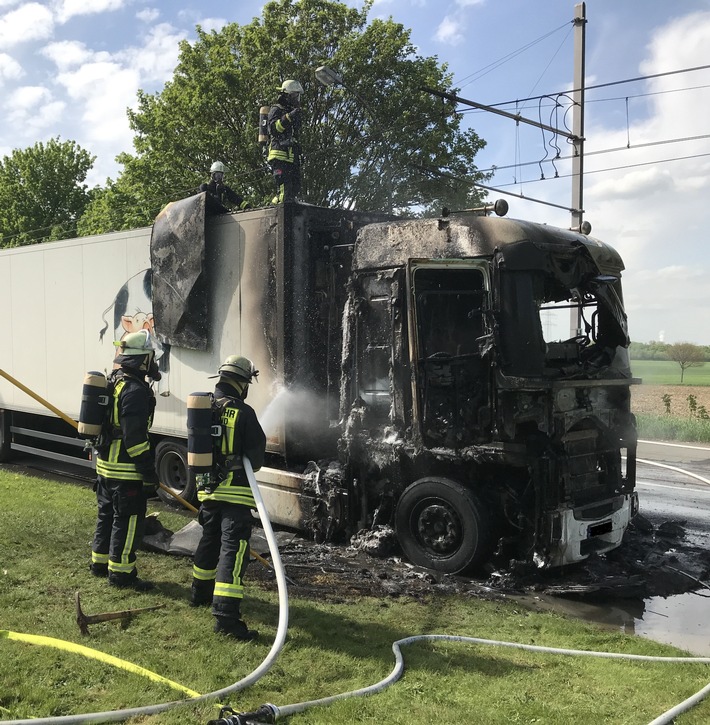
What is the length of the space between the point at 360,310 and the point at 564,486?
7.76ft

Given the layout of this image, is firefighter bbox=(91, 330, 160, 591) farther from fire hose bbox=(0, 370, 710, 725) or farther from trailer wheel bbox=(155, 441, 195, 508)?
trailer wheel bbox=(155, 441, 195, 508)

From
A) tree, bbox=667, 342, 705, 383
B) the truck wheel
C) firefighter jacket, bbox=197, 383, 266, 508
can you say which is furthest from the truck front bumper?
tree, bbox=667, 342, 705, 383

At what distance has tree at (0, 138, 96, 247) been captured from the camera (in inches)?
1225

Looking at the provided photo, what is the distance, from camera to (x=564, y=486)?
5.81m

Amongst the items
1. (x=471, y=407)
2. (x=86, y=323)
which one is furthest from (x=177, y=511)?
(x=471, y=407)

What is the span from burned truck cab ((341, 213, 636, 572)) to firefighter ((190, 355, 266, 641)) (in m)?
1.83

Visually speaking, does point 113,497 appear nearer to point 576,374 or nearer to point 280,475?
point 280,475

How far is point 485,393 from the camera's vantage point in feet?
19.4

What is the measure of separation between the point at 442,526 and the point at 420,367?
139 cm

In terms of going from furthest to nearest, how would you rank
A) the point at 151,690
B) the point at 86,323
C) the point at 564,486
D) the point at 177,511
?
the point at 86,323 → the point at 177,511 → the point at 564,486 → the point at 151,690

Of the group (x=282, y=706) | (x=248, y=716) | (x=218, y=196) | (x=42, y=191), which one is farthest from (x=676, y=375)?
(x=248, y=716)

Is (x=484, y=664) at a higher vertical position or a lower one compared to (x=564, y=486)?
lower

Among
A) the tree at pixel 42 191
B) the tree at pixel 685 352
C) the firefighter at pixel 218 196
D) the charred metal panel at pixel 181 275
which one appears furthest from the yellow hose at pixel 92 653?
the tree at pixel 42 191

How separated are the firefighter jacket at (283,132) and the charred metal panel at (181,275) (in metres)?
1.48
